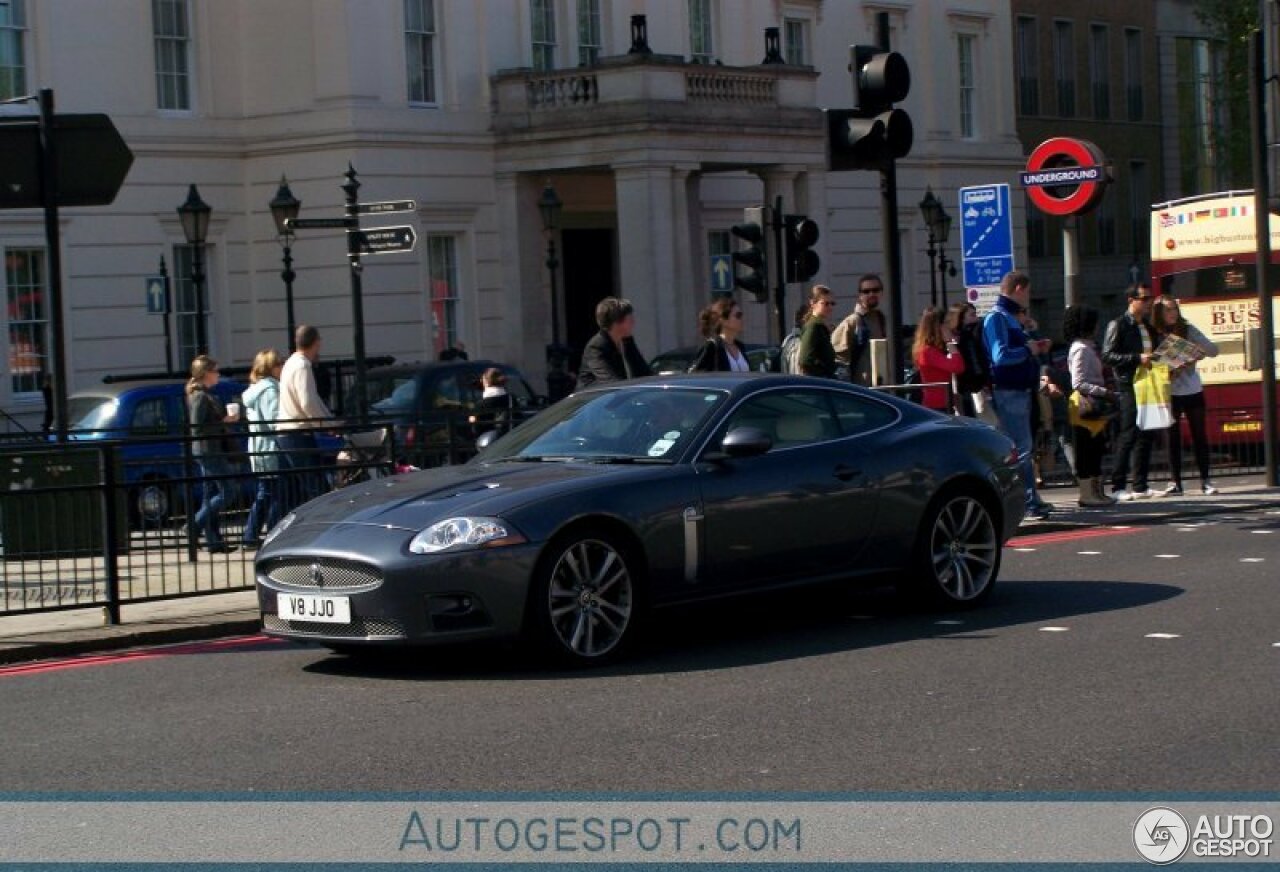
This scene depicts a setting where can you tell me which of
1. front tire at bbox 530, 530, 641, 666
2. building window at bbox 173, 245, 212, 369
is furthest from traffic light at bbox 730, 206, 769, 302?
building window at bbox 173, 245, 212, 369

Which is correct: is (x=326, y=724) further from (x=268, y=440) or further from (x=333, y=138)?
(x=333, y=138)

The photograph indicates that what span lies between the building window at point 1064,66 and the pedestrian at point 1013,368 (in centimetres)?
4298

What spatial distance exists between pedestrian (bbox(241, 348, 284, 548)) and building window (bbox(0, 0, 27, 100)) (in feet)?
54.0

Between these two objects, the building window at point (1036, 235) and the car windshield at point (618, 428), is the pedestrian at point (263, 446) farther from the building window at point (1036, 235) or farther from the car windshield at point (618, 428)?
the building window at point (1036, 235)

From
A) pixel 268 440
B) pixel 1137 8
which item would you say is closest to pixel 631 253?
pixel 268 440

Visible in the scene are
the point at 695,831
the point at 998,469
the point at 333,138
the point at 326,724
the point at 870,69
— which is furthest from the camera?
the point at 333,138

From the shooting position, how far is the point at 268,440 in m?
18.2

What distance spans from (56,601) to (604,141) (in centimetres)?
2804

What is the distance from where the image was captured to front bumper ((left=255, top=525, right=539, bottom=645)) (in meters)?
10.7

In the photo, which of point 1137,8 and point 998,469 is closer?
point 998,469

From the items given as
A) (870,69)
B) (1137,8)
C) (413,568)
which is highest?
(1137,8)

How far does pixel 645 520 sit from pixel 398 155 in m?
29.7

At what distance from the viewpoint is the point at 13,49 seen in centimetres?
3666

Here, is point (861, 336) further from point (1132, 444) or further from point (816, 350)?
point (1132, 444)
